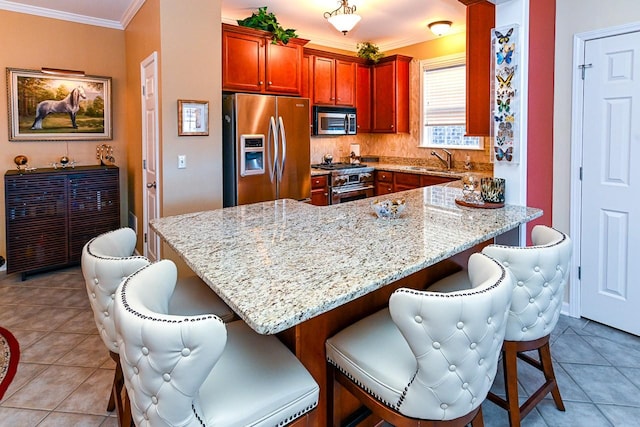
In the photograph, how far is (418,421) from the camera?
127 cm

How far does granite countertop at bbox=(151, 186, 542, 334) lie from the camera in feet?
4.02

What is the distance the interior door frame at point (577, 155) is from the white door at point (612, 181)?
0.03 meters

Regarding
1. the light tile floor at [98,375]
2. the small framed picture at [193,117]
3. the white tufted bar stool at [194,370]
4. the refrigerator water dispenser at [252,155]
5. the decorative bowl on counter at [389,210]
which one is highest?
the small framed picture at [193,117]

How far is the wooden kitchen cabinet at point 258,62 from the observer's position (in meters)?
4.22

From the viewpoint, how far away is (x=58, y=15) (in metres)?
4.37

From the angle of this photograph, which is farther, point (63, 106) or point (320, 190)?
point (320, 190)

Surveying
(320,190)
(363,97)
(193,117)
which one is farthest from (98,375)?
(363,97)

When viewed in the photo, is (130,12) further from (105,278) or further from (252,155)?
(105,278)

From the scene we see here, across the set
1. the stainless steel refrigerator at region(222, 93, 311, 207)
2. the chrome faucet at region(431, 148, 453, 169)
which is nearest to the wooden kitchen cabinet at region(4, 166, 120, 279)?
the stainless steel refrigerator at region(222, 93, 311, 207)

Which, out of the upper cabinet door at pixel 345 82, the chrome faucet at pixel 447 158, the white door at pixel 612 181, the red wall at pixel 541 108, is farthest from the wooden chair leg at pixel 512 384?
the upper cabinet door at pixel 345 82

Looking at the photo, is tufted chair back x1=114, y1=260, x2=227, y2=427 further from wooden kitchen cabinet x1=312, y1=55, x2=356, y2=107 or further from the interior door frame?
wooden kitchen cabinet x1=312, y1=55, x2=356, y2=107

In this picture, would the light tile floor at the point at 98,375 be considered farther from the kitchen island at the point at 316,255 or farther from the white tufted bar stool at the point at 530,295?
the kitchen island at the point at 316,255

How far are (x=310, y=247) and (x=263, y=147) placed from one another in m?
2.57

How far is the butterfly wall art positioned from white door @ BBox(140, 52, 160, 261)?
268 centimetres
